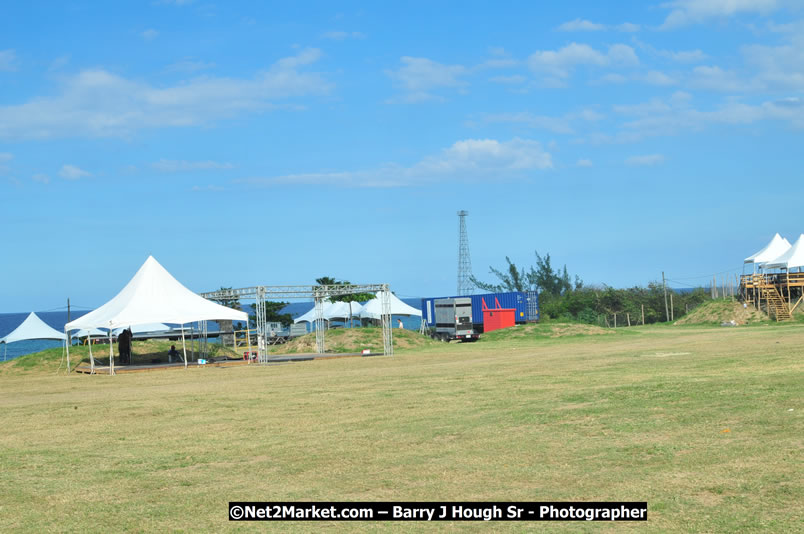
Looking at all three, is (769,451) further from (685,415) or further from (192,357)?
(192,357)

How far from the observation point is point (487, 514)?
6.86m

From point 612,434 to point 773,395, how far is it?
4165mm

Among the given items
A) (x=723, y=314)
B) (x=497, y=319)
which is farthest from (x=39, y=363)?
(x=723, y=314)

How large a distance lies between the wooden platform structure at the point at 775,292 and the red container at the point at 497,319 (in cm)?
1801

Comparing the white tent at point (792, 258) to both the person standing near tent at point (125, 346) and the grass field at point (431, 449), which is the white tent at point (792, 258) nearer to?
the grass field at point (431, 449)

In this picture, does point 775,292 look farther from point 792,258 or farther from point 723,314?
point 723,314

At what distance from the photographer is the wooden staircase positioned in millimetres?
51188

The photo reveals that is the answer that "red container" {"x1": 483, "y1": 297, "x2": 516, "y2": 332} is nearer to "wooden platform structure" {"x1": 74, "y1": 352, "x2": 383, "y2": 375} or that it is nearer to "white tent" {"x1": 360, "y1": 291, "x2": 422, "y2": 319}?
"white tent" {"x1": 360, "y1": 291, "x2": 422, "y2": 319}

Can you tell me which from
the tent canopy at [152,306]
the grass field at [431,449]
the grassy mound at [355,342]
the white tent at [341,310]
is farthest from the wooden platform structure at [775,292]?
the tent canopy at [152,306]

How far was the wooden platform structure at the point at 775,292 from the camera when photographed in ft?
170

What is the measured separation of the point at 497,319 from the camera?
170 feet

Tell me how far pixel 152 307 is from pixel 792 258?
42859 millimetres

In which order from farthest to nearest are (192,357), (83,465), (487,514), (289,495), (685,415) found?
1. (192,357)
2. (685,415)
3. (83,465)
4. (289,495)
5. (487,514)

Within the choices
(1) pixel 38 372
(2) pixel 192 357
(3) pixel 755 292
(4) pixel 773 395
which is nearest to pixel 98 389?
(1) pixel 38 372
